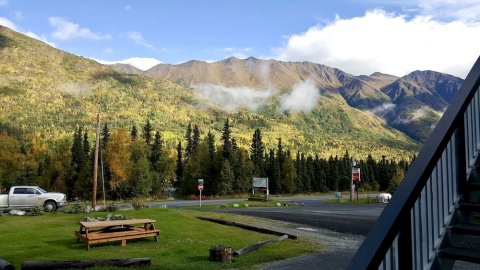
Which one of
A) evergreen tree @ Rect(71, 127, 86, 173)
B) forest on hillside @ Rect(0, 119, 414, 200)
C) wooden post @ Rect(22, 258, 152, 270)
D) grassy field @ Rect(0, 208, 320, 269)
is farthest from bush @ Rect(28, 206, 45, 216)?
evergreen tree @ Rect(71, 127, 86, 173)

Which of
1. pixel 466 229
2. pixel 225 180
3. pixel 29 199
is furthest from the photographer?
pixel 225 180

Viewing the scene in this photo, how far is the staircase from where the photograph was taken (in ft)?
13.8

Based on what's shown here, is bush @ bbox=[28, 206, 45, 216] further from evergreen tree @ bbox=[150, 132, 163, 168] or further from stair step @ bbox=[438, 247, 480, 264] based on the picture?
evergreen tree @ bbox=[150, 132, 163, 168]

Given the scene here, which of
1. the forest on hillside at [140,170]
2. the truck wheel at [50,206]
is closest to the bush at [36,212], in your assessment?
the truck wheel at [50,206]

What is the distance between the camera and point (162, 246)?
15.0 meters

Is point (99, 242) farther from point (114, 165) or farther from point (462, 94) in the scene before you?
point (114, 165)

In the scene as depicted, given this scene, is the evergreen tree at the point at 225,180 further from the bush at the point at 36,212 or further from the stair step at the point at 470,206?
the stair step at the point at 470,206

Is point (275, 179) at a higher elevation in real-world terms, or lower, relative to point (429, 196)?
lower

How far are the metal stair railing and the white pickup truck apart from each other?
31.1 m

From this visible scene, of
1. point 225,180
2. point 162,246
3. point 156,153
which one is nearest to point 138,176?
point 156,153

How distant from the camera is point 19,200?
31.1 meters

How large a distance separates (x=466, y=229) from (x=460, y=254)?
0.35 metres

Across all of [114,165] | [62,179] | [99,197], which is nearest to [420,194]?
[114,165]

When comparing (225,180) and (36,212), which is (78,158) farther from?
(36,212)
